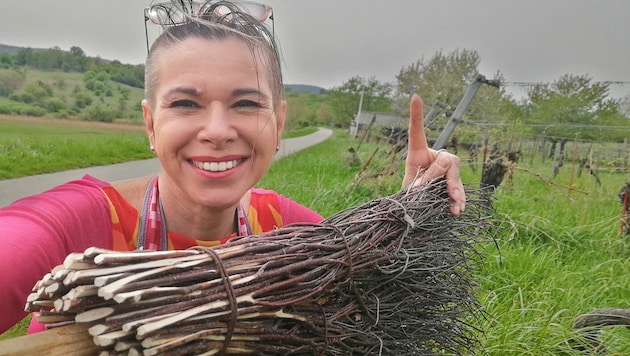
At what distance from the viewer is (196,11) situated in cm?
160

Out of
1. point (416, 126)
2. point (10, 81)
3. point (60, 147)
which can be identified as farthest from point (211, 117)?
point (10, 81)

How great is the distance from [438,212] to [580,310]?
2.53 meters

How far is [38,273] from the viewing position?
1102mm

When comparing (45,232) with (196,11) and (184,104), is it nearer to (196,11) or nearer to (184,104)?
(184,104)

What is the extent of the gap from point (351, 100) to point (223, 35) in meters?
67.8

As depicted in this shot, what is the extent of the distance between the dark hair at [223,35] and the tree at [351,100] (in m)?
62.1

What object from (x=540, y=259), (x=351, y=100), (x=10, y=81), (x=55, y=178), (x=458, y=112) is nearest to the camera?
(x=540, y=259)

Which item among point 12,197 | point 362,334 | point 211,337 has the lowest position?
point 12,197

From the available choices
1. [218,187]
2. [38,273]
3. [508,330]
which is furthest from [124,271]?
[508,330]

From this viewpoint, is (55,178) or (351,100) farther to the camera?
(351,100)

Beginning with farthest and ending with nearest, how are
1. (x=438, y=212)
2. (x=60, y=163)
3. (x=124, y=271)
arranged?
(x=60, y=163) → (x=438, y=212) → (x=124, y=271)

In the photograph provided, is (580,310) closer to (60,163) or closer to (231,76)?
(231,76)

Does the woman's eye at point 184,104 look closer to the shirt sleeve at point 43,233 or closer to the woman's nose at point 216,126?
the woman's nose at point 216,126

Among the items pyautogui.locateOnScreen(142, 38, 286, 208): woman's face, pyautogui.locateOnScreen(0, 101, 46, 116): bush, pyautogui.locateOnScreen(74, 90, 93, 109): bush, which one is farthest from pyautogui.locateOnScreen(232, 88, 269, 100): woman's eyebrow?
pyautogui.locateOnScreen(74, 90, 93, 109): bush
